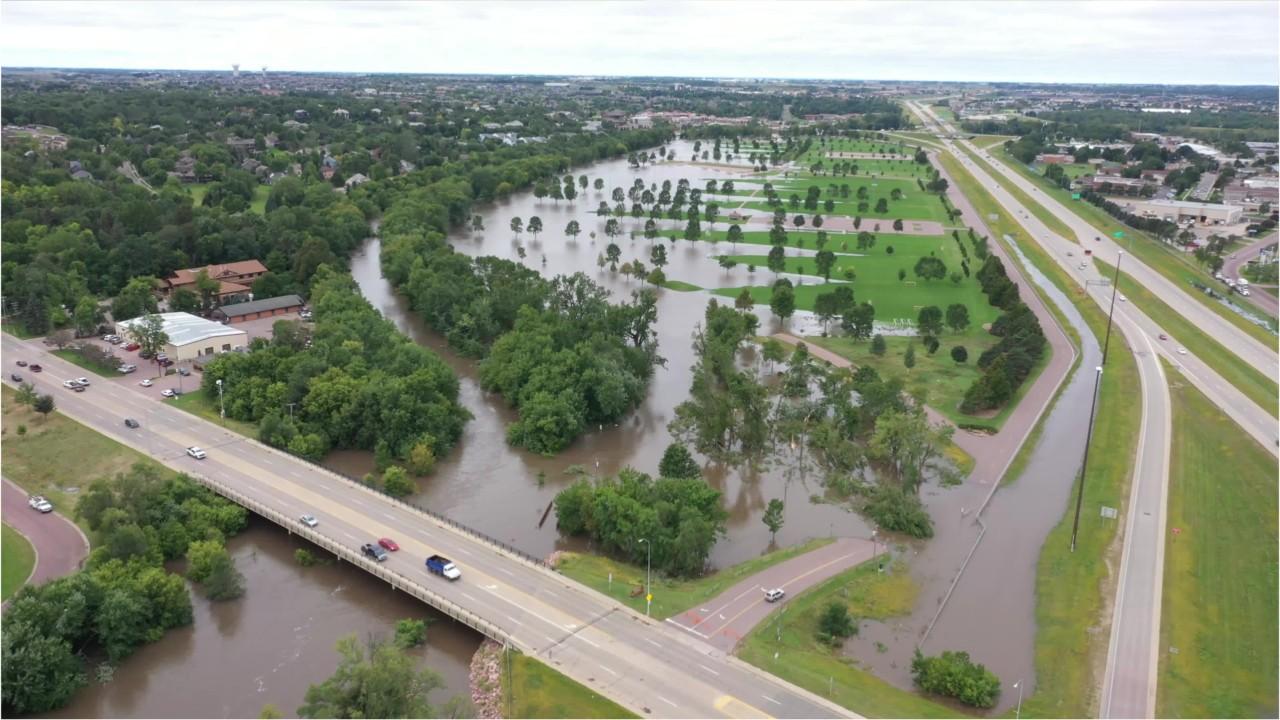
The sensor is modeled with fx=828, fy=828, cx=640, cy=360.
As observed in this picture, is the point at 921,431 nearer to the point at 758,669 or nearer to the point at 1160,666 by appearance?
the point at 1160,666

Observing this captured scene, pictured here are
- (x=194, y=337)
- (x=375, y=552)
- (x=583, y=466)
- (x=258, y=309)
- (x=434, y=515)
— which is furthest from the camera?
(x=258, y=309)

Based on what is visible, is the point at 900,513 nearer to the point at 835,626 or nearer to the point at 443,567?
the point at 835,626

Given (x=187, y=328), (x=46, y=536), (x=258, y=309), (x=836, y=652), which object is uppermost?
(x=187, y=328)

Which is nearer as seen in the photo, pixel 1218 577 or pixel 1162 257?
pixel 1218 577

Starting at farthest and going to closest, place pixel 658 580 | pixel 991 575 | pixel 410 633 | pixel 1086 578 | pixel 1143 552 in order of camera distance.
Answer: pixel 1143 552
pixel 991 575
pixel 1086 578
pixel 658 580
pixel 410 633

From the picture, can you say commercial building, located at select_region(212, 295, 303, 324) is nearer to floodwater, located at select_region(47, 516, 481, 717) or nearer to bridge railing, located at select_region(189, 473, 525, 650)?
bridge railing, located at select_region(189, 473, 525, 650)

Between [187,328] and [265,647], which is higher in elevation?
[187,328]

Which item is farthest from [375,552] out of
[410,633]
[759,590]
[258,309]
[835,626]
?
[258,309]

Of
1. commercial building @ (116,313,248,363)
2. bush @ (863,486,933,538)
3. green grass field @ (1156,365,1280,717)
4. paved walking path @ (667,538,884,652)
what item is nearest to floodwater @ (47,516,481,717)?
paved walking path @ (667,538,884,652)

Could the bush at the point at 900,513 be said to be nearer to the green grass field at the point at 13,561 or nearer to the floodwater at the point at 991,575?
the floodwater at the point at 991,575
